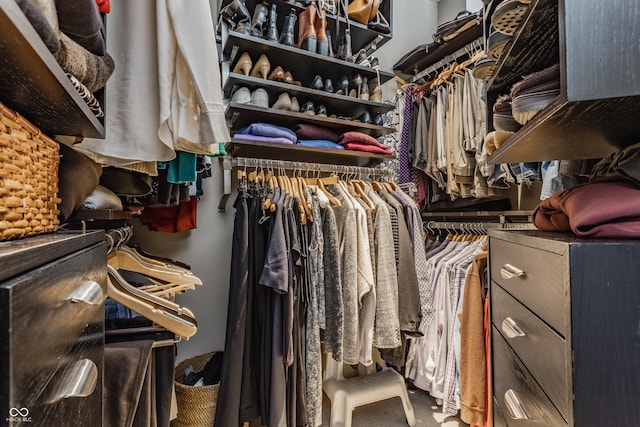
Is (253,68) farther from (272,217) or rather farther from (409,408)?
(409,408)

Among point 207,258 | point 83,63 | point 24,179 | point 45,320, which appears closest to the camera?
point 45,320

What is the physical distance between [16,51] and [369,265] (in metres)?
1.23

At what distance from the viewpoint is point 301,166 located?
1650 millimetres

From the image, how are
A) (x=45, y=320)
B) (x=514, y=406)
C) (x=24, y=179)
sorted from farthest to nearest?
(x=514, y=406)
(x=24, y=179)
(x=45, y=320)

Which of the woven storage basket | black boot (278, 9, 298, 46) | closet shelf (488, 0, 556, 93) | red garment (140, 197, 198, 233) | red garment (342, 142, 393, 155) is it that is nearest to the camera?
closet shelf (488, 0, 556, 93)

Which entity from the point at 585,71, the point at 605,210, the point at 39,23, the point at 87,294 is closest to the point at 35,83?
the point at 39,23

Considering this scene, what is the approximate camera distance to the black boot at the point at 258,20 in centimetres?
153

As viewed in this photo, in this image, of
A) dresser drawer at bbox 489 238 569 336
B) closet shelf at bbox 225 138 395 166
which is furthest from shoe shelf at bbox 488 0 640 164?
closet shelf at bbox 225 138 395 166

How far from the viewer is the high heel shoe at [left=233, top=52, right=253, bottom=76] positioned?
5.07 feet

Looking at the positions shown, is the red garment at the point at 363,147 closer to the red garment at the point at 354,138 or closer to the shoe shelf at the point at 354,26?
the red garment at the point at 354,138

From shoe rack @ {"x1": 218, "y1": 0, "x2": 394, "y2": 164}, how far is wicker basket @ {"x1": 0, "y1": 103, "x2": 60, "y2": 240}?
1.05 metres

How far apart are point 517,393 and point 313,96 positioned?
1.51m

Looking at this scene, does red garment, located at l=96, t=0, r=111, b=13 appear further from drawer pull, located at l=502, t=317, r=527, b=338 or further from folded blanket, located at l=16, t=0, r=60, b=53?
drawer pull, located at l=502, t=317, r=527, b=338

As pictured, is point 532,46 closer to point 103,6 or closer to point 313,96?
point 103,6
